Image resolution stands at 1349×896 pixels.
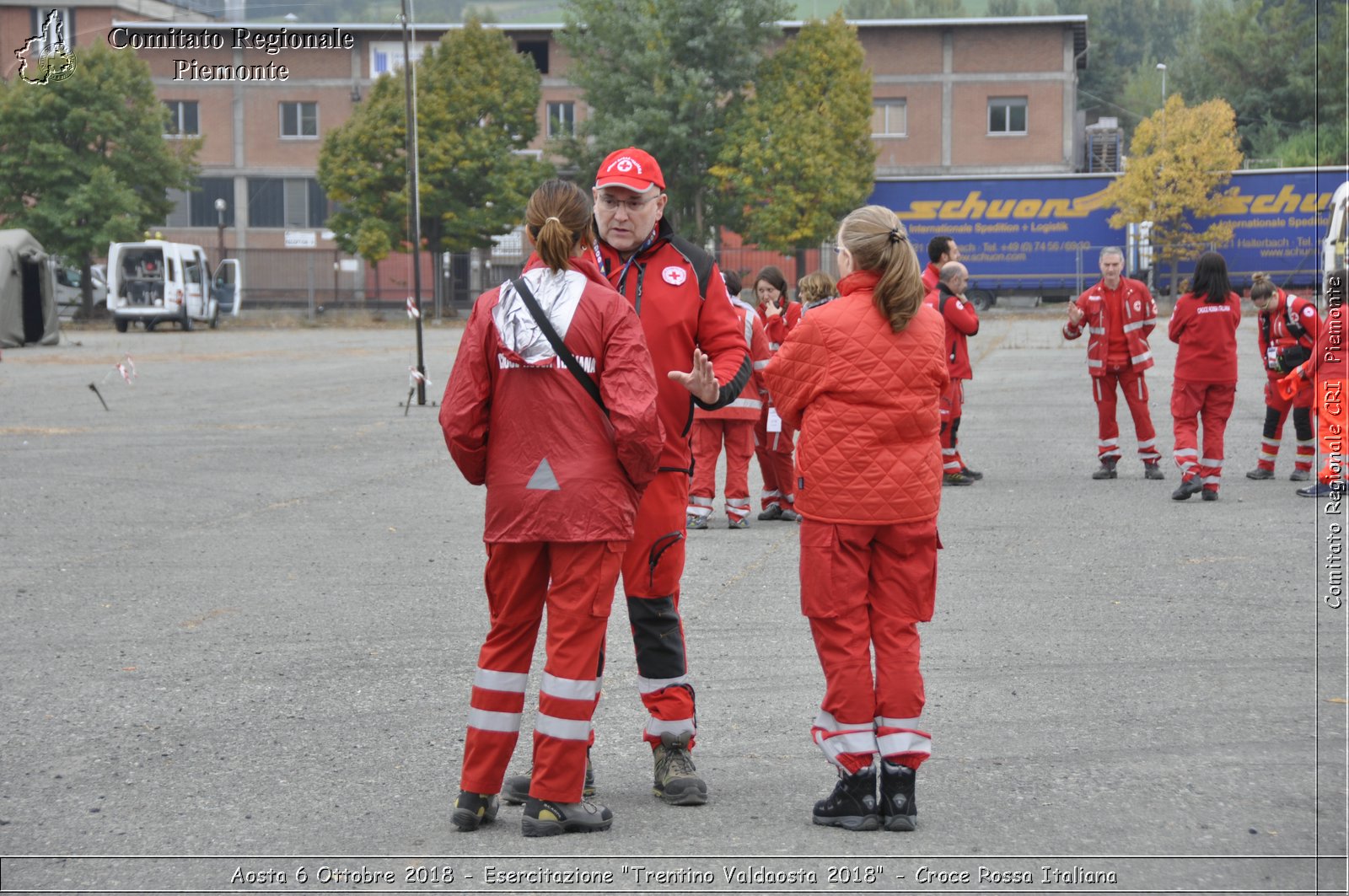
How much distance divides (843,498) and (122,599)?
5120 mm

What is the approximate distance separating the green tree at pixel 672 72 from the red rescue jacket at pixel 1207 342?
130 feet

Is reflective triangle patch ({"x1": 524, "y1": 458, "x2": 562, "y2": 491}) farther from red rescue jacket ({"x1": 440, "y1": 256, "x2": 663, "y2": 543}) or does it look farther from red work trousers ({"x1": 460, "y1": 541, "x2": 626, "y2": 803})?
red work trousers ({"x1": 460, "y1": 541, "x2": 626, "y2": 803})

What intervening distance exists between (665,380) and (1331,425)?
8594 mm

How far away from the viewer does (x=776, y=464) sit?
11.8m

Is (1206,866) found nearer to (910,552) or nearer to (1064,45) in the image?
(910,552)

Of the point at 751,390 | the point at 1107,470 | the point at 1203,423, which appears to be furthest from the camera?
the point at 1107,470

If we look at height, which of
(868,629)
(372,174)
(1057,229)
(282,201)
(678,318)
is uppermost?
(282,201)

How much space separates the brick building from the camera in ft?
208

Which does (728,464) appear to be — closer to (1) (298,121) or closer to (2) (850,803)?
(2) (850,803)

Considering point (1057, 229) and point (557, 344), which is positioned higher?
point (1057, 229)

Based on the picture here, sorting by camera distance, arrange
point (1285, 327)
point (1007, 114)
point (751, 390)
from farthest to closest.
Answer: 1. point (1007, 114)
2. point (1285, 327)
3. point (751, 390)

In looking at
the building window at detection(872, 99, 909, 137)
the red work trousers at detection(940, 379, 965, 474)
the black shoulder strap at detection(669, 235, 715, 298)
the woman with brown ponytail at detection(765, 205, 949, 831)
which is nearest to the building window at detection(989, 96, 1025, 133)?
the building window at detection(872, 99, 909, 137)

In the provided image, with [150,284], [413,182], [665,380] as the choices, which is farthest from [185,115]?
[665,380]

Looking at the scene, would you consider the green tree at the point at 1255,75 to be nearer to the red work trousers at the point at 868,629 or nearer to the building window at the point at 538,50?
the building window at the point at 538,50
